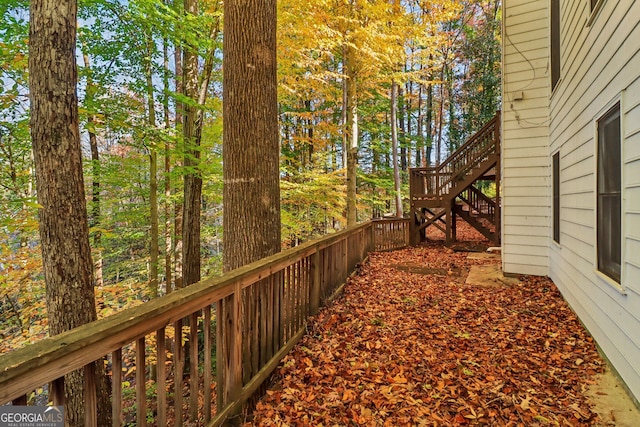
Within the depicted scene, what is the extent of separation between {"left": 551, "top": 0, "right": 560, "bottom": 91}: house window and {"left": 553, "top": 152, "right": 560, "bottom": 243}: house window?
1.25m

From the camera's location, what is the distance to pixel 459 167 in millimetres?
9617

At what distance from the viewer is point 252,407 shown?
92.7 inches

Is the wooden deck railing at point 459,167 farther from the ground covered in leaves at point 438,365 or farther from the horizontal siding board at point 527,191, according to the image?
the ground covered in leaves at point 438,365

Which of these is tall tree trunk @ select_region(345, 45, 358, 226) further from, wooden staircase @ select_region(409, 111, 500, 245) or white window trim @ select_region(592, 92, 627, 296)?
white window trim @ select_region(592, 92, 627, 296)

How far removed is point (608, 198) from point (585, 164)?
0.79 metres

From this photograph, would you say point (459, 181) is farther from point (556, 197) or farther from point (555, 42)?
point (555, 42)

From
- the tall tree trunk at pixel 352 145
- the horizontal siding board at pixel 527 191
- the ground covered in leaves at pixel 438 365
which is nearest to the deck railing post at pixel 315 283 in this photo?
the ground covered in leaves at pixel 438 365

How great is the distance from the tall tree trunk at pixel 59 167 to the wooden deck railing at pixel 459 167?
27.8 ft

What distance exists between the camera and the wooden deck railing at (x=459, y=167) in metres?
8.38

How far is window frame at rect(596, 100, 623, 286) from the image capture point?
2.62 metres

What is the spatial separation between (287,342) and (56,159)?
9.15ft

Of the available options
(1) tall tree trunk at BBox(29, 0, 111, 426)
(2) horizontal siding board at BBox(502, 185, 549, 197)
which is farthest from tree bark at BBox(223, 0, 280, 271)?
(2) horizontal siding board at BBox(502, 185, 549, 197)

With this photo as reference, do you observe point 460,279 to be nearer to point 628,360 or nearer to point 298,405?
point 628,360

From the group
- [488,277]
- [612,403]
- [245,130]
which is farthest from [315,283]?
[488,277]
